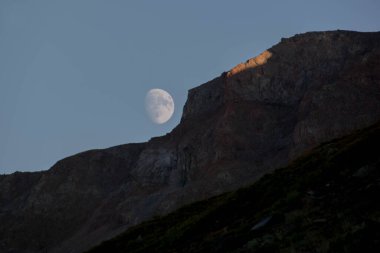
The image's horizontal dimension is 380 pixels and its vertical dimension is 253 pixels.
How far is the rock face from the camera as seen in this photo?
141738mm

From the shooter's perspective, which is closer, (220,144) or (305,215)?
(305,215)

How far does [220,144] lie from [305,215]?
14243 cm

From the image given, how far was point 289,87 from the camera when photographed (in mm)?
174875

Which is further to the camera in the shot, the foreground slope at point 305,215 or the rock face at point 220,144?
the rock face at point 220,144

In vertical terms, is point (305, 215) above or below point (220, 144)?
below

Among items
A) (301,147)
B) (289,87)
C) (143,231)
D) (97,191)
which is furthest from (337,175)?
(97,191)

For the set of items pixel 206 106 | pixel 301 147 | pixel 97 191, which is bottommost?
pixel 301 147

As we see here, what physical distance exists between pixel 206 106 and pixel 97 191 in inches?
1983

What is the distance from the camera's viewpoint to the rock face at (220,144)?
465ft

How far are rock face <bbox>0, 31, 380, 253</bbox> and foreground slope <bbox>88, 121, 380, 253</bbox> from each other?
3982 inches

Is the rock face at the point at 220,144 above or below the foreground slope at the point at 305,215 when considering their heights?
above

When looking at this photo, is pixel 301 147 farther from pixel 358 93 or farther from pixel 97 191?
pixel 97 191

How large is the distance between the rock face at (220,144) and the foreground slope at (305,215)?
101135 millimetres

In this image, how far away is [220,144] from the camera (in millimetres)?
161875
